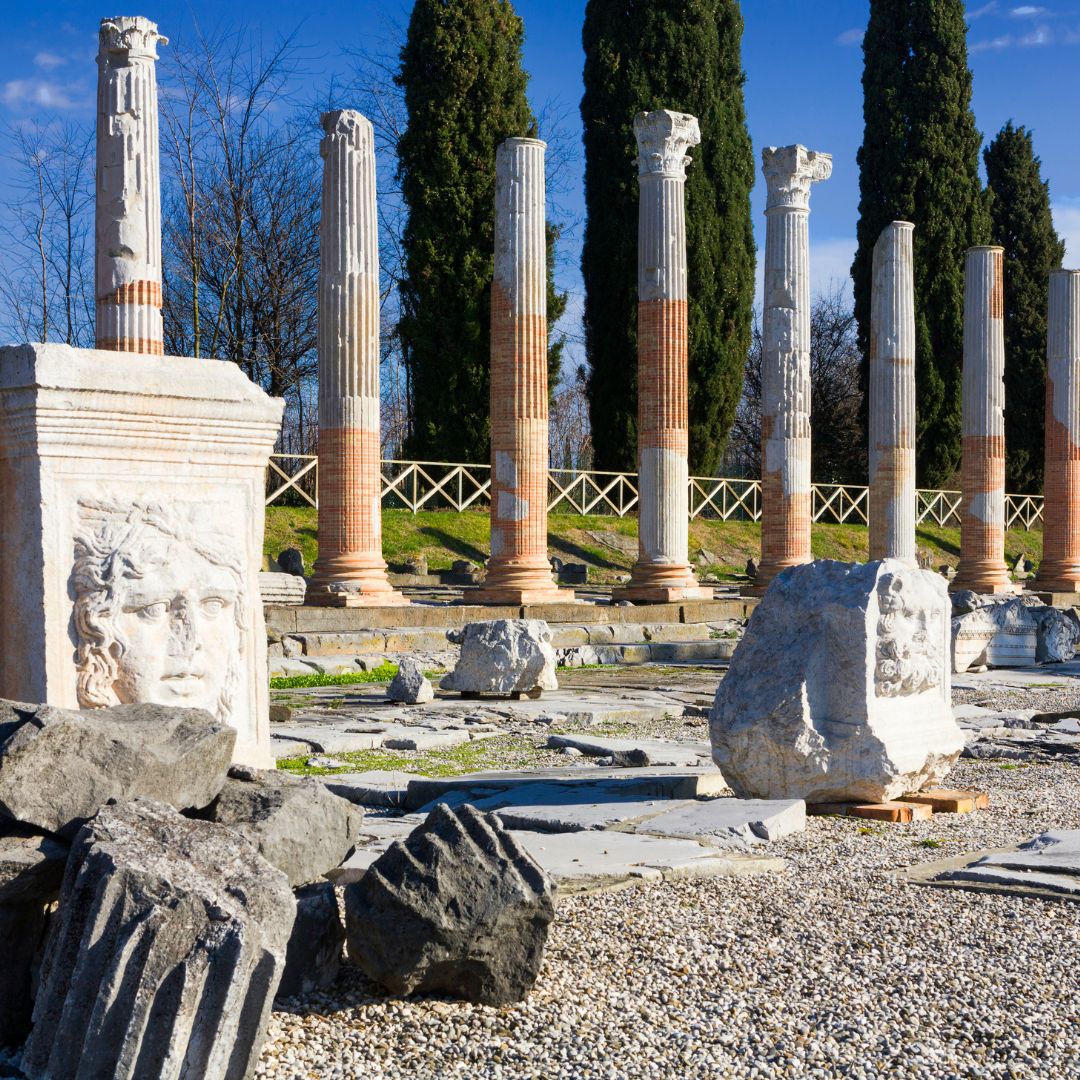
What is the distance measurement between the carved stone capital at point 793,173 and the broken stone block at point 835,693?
16667 millimetres

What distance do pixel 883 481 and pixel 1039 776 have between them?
55.3 ft

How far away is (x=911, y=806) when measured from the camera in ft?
21.1

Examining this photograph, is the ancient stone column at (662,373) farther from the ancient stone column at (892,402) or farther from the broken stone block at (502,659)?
the broken stone block at (502,659)

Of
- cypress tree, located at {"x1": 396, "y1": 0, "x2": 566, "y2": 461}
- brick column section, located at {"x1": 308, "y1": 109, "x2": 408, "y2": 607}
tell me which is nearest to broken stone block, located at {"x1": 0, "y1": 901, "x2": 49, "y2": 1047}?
brick column section, located at {"x1": 308, "y1": 109, "x2": 408, "y2": 607}

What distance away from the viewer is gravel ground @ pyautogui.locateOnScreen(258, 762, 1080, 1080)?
3.24 m

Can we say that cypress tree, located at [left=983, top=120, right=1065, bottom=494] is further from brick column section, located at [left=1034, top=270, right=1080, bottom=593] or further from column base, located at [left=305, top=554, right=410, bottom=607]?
column base, located at [left=305, top=554, right=410, bottom=607]

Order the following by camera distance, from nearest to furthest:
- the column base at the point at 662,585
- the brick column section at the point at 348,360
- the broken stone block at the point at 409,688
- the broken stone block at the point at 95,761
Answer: the broken stone block at the point at 95,761 → the broken stone block at the point at 409,688 → the brick column section at the point at 348,360 → the column base at the point at 662,585

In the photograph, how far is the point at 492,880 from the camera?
365cm

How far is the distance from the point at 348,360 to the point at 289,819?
47.6 ft

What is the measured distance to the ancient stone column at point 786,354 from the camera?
22.1 m

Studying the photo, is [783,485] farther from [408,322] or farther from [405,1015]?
[405,1015]

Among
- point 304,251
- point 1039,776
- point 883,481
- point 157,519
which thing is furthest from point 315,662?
point 304,251

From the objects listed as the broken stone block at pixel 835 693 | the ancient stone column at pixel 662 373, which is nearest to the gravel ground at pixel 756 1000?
the broken stone block at pixel 835 693

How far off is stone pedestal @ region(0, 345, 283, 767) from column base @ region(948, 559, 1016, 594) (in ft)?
73.2
